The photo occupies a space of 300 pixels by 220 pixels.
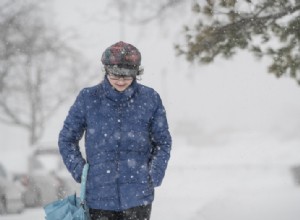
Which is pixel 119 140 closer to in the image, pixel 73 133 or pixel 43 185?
pixel 73 133

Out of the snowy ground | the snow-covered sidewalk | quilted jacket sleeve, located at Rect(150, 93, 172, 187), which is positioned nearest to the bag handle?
quilted jacket sleeve, located at Rect(150, 93, 172, 187)

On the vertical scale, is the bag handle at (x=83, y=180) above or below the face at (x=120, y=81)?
below

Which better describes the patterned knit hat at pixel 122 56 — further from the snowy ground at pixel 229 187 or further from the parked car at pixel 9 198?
the parked car at pixel 9 198

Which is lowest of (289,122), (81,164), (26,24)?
(81,164)

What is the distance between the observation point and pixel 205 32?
8.38 metres

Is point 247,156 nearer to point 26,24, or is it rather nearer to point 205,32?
point 26,24

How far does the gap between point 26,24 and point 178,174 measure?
19447 mm

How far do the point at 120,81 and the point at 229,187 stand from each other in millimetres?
22410

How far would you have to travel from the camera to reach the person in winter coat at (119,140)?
3.74m

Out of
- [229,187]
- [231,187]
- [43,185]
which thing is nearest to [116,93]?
[43,185]

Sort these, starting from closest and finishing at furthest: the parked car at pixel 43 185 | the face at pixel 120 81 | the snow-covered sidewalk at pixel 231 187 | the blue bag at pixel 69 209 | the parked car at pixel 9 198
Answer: the blue bag at pixel 69 209 < the face at pixel 120 81 < the snow-covered sidewalk at pixel 231 187 < the parked car at pixel 9 198 < the parked car at pixel 43 185

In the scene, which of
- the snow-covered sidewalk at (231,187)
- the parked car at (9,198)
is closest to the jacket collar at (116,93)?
the snow-covered sidewalk at (231,187)

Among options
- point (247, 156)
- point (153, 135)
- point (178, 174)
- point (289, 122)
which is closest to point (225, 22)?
point (153, 135)

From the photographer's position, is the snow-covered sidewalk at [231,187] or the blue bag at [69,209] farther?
the snow-covered sidewalk at [231,187]
